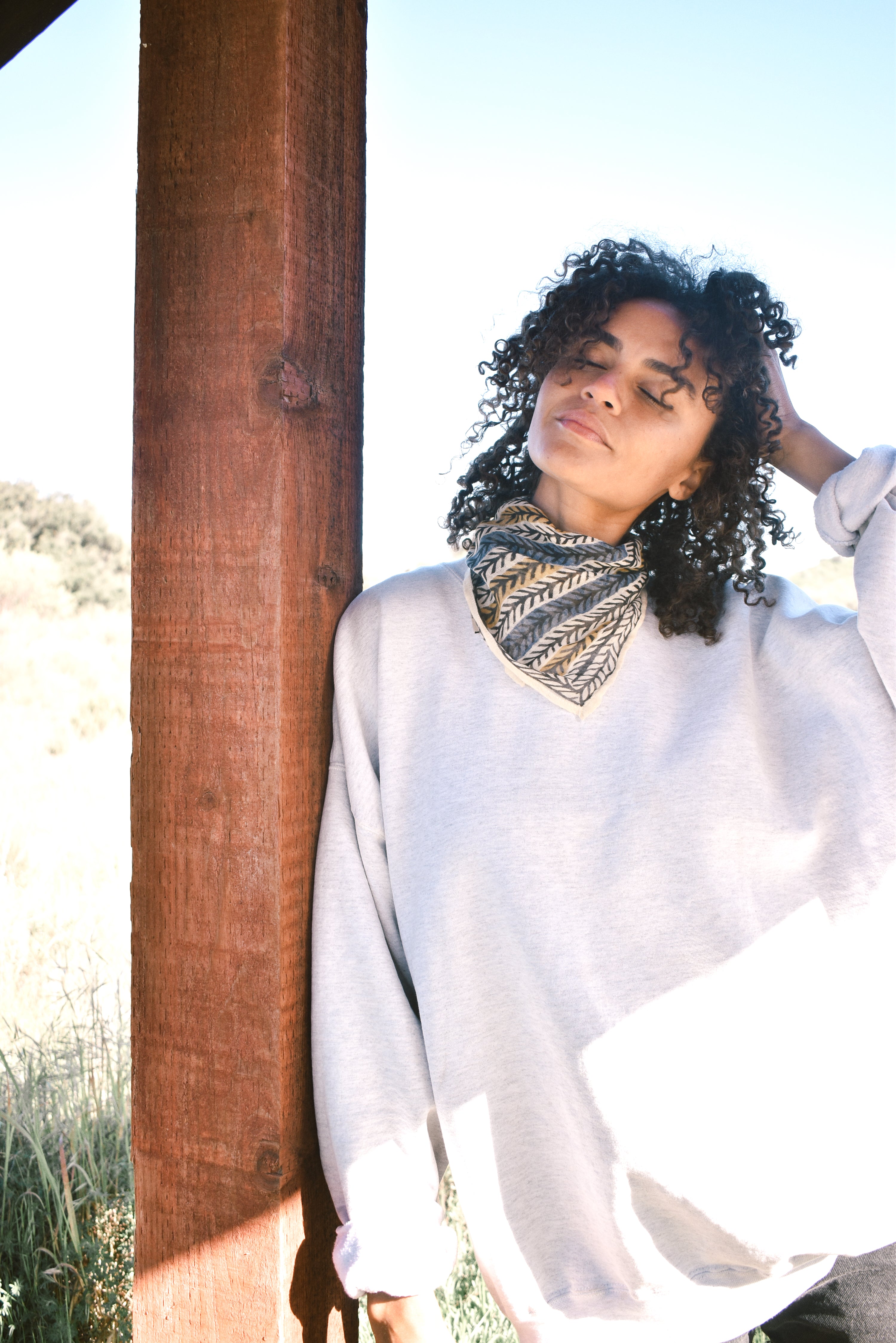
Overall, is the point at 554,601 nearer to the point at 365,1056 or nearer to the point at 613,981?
the point at 613,981

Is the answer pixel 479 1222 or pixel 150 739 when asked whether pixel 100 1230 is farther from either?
pixel 150 739

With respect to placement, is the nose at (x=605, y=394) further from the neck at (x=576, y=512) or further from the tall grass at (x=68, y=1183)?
the tall grass at (x=68, y=1183)

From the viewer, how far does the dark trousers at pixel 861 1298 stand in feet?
4.02

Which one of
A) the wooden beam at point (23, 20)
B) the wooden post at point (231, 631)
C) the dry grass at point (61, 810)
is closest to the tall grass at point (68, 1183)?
the dry grass at point (61, 810)

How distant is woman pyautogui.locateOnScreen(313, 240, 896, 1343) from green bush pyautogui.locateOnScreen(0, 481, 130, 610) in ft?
18.9

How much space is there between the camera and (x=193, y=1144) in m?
1.11

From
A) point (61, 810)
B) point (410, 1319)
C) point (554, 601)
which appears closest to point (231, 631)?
point (554, 601)

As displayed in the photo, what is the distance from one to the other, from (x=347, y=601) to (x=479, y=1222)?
861 mm

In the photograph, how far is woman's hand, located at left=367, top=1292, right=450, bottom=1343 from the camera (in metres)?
1.07

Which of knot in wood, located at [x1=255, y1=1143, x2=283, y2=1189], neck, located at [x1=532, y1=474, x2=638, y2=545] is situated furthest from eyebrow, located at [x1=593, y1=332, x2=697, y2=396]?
knot in wood, located at [x1=255, y1=1143, x2=283, y2=1189]

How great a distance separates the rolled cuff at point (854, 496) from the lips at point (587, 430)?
1.15 ft

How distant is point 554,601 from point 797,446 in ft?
1.68

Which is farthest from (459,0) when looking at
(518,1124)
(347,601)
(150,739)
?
(518,1124)

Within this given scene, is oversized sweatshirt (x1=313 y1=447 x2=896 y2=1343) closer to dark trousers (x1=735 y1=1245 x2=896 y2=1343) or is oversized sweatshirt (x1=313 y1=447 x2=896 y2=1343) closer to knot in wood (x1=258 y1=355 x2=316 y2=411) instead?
dark trousers (x1=735 y1=1245 x2=896 y2=1343)
